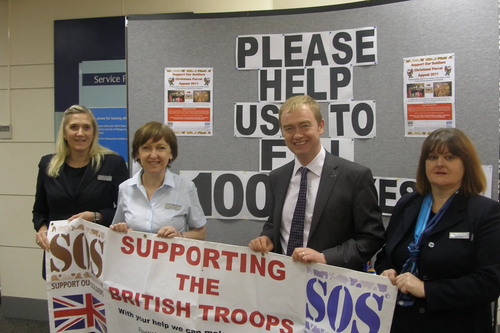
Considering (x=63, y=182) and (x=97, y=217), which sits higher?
(x=63, y=182)

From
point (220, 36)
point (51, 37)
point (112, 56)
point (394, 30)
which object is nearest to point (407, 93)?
point (394, 30)

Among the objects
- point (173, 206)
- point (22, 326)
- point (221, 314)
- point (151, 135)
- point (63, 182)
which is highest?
point (151, 135)

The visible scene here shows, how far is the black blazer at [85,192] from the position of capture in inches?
81.7

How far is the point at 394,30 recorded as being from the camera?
2152 millimetres

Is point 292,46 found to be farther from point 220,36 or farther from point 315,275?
point 315,275

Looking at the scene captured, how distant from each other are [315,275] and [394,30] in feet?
5.52

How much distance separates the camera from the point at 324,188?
62.5 inches

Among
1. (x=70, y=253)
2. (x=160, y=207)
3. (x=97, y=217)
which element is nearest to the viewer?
(x=160, y=207)

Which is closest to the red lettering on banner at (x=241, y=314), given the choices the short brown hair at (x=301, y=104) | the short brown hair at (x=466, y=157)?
the short brown hair at (x=301, y=104)

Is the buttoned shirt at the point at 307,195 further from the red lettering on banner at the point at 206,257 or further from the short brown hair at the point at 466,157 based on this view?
the short brown hair at the point at 466,157

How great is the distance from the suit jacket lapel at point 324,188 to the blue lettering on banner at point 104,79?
248 cm

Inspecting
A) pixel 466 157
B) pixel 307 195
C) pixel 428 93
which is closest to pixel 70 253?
pixel 307 195

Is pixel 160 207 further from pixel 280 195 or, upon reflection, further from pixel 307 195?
pixel 307 195

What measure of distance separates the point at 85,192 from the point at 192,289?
98 cm
